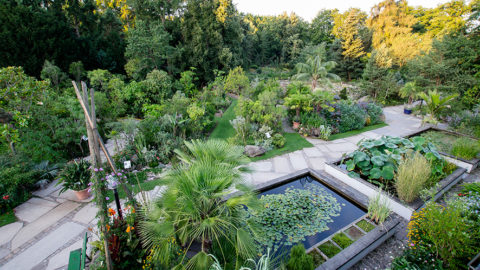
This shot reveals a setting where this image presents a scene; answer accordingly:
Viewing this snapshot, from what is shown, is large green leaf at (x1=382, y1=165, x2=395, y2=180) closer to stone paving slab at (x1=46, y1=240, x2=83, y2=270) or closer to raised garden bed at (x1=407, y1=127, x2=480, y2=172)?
raised garden bed at (x1=407, y1=127, x2=480, y2=172)

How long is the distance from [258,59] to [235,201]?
85.4 ft

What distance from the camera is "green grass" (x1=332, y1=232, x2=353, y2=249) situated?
2788 millimetres

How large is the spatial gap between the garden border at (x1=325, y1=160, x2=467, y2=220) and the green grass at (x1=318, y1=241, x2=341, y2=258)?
1323mm

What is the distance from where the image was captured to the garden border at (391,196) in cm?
339

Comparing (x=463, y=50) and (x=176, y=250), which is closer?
(x=176, y=250)

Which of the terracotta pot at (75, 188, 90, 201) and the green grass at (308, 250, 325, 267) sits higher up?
the terracotta pot at (75, 188, 90, 201)

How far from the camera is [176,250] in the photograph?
2.07 meters

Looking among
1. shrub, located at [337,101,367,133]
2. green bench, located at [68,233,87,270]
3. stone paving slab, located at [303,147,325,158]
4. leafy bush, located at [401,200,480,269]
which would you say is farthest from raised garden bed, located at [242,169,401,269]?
shrub, located at [337,101,367,133]

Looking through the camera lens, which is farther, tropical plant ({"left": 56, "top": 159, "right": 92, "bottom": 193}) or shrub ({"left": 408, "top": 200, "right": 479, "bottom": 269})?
tropical plant ({"left": 56, "top": 159, "right": 92, "bottom": 193})

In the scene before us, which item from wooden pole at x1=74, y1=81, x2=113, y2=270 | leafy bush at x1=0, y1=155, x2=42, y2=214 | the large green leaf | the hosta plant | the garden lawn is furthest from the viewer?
the garden lawn

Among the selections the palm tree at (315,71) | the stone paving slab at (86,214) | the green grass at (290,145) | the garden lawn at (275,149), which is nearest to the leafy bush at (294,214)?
the green grass at (290,145)

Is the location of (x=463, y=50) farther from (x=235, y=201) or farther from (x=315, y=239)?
(x=235, y=201)

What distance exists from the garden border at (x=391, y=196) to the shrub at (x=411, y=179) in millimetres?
130

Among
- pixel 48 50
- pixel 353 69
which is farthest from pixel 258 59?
pixel 48 50
